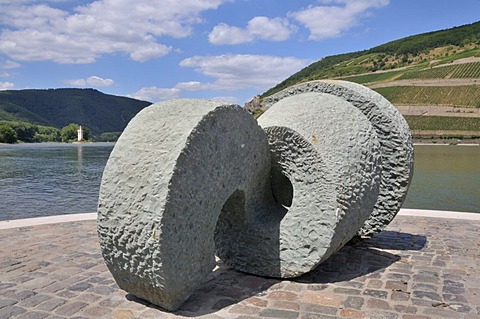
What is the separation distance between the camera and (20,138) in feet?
296

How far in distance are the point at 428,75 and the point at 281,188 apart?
97.9 metres

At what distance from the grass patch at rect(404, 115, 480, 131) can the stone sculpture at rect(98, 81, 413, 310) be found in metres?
72.6

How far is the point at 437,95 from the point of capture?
84.8m

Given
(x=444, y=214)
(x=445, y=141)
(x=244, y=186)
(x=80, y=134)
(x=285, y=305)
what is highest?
(x=80, y=134)

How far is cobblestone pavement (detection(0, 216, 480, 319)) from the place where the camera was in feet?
12.9

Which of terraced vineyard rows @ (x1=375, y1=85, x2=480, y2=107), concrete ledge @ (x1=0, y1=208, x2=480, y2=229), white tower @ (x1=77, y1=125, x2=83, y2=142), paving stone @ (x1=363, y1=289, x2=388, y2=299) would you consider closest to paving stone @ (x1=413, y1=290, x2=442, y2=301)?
paving stone @ (x1=363, y1=289, x2=388, y2=299)

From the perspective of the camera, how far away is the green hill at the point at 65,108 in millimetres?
152000

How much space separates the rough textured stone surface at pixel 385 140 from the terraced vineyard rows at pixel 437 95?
270 feet

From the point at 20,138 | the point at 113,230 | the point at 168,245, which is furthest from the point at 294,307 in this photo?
the point at 20,138

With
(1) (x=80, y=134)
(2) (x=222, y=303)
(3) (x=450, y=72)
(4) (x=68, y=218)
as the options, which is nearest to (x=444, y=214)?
(2) (x=222, y=303)

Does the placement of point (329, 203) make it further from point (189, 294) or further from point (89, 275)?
point (89, 275)

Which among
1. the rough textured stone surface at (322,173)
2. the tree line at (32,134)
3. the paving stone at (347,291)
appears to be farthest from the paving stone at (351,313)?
the tree line at (32,134)

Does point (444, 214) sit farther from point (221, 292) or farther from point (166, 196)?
point (166, 196)

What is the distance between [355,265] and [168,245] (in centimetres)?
261
